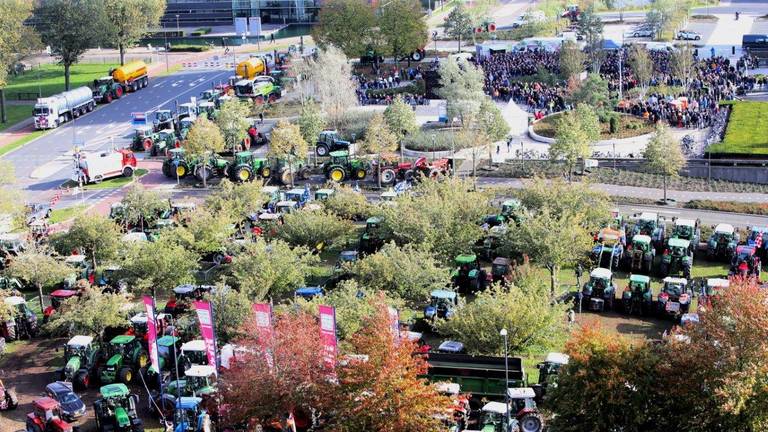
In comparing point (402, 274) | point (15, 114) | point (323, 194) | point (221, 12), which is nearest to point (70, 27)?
point (15, 114)

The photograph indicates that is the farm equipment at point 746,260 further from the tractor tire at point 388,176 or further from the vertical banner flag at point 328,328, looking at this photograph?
the tractor tire at point 388,176

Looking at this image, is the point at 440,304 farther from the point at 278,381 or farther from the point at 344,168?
the point at 344,168

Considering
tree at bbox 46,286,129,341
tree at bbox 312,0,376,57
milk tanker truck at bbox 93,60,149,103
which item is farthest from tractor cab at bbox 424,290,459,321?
milk tanker truck at bbox 93,60,149,103

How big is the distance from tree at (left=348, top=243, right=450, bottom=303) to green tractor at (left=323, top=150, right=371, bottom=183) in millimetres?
19404

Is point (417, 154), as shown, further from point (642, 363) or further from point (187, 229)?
point (642, 363)

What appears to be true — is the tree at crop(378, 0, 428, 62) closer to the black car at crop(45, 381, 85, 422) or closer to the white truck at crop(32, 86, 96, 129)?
the white truck at crop(32, 86, 96, 129)

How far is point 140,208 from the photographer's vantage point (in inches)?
2003

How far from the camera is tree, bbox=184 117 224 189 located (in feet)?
198

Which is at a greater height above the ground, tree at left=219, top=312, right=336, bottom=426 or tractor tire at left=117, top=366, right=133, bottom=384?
tree at left=219, top=312, right=336, bottom=426

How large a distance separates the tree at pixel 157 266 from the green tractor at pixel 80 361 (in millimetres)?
4677

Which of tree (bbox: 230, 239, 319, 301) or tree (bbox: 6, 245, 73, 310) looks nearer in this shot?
tree (bbox: 230, 239, 319, 301)

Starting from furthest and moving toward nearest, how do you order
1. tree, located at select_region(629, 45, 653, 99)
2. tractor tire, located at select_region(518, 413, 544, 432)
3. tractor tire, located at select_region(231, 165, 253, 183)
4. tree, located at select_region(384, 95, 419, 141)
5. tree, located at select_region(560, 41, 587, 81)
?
tree, located at select_region(560, 41, 587, 81)
tree, located at select_region(629, 45, 653, 99)
tree, located at select_region(384, 95, 419, 141)
tractor tire, located at select_region(231, 165, 253, 183)
tractor tire, located at select_region(518, 413, 544, 432)

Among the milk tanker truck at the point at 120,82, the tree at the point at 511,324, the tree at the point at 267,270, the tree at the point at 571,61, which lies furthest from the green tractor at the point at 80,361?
the milk tanker truck at the point at 120,82

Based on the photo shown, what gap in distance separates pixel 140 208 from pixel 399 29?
42.0 meters
